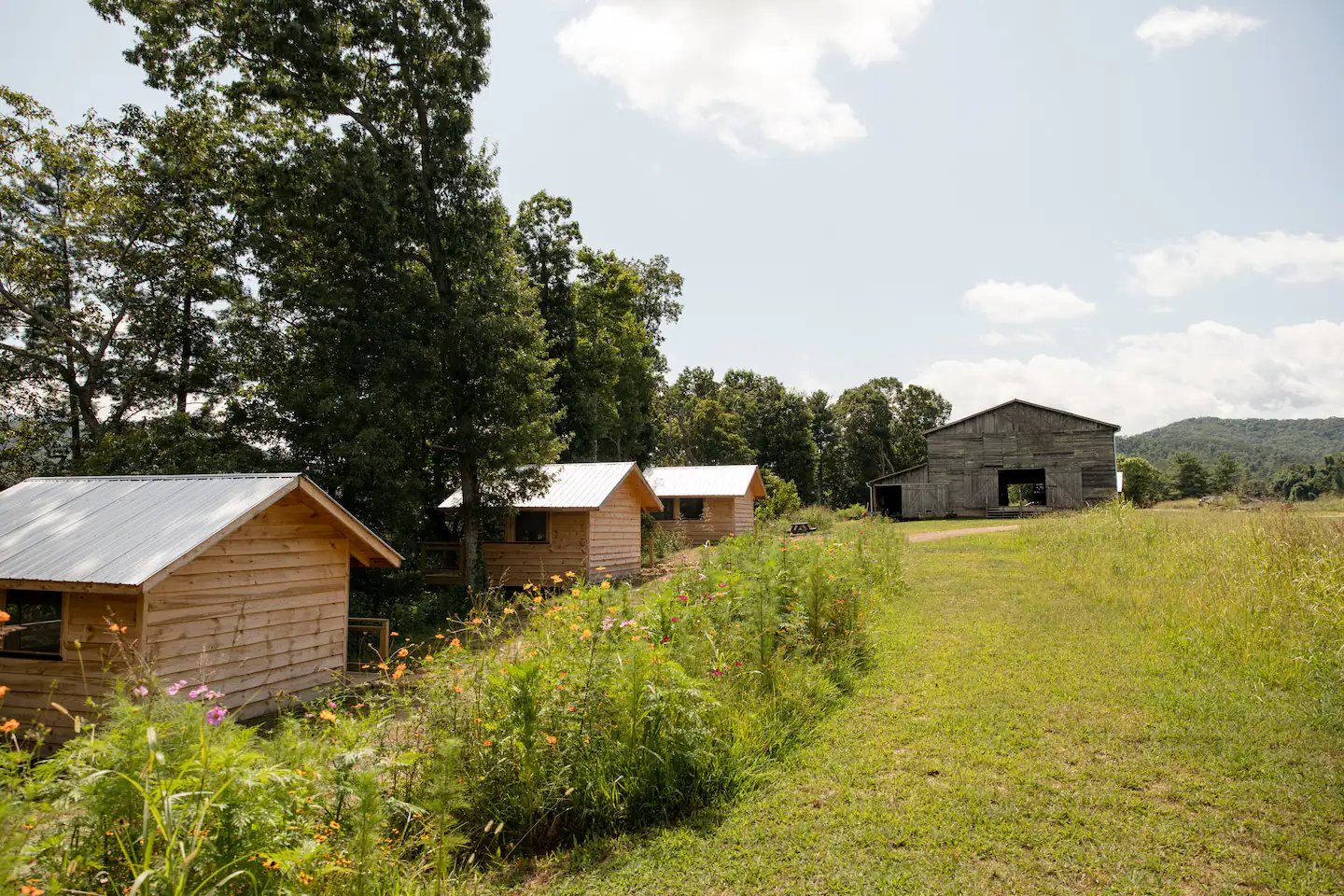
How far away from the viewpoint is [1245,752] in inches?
208

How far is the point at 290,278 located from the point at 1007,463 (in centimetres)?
3328

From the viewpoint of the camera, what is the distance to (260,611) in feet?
30.8

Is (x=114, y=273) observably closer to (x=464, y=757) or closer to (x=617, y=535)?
(x=617, y=535)

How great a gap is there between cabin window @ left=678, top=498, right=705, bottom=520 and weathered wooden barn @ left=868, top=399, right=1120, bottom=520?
11.8m

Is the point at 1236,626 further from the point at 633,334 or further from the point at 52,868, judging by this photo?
the point at 633,334

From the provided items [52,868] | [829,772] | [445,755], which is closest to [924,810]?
[829,772]

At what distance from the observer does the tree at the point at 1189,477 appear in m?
67.9

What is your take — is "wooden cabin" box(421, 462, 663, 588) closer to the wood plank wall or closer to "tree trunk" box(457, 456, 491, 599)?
"tree trunk" box(457, 456, 491, 599)

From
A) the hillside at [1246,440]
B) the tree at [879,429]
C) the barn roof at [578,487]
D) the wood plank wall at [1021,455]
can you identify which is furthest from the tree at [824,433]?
the hillside at [1246,440]

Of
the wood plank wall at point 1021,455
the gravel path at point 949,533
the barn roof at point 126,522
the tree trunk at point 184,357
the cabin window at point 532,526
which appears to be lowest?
the gravel path at point 949,533

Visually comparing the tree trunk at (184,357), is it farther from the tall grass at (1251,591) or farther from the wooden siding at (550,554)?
the tall grass at (1251,591)

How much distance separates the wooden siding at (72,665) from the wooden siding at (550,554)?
12182mm

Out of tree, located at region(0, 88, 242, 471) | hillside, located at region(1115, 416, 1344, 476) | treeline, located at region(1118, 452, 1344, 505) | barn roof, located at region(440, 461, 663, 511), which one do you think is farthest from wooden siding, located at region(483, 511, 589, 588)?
hillside, located at region(1115, 416, 1344, 476)

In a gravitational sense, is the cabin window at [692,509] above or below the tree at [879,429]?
below
